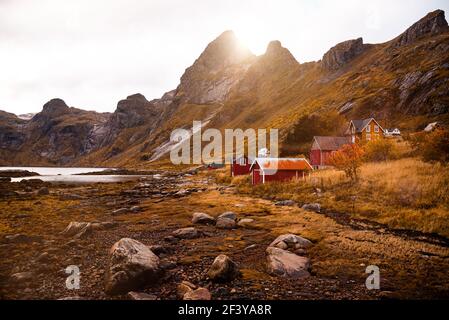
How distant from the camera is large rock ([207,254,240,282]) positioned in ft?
39.5

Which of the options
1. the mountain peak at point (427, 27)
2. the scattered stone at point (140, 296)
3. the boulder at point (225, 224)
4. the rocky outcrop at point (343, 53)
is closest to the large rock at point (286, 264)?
the scattered stone at point (140, 296)

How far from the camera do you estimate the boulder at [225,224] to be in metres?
21.8

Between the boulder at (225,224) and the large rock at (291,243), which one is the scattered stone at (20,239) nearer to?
the boulder at (225,224)

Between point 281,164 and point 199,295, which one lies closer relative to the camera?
point 199,295

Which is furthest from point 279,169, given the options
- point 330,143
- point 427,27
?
point 427,27

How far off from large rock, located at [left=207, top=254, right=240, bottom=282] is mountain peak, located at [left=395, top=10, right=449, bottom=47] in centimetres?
15972

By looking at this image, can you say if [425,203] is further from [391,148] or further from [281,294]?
[391,148]

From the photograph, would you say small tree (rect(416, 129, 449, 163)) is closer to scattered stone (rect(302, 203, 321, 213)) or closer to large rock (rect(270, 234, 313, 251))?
scattered stone (rect(302, 203, 321, 213))

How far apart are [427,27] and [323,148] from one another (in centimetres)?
11902

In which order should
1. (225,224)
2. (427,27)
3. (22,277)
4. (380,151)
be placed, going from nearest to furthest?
1. (22,277)
2. (225,224)
3. (380,151)
4. (427,27)

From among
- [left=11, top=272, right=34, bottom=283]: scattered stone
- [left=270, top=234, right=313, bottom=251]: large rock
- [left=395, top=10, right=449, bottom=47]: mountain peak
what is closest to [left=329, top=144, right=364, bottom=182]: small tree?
[left=270, top=234, right=313, bottom=251]: large rock

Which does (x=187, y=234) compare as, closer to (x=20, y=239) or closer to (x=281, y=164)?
(x=20, y=239)

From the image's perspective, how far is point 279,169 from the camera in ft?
138

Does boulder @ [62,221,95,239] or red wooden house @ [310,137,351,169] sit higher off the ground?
red wooden house @ [310,137,351,169]
